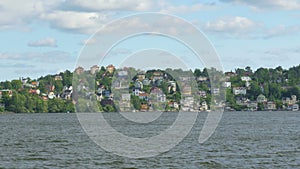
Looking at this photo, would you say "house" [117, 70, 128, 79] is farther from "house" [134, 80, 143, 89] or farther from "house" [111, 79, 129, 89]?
"house" [134, 80, 143, 89]

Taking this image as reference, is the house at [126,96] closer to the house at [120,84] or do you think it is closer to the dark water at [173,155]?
the house at [120,84]

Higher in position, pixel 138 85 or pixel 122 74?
pixel 122 74

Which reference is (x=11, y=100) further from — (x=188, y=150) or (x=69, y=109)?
(x=188, y=150)

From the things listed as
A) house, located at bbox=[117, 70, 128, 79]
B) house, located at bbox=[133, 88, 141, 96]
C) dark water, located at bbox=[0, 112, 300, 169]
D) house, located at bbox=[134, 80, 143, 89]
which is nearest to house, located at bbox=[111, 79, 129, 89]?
house, located at bbox=[117, 70, 128, 79]

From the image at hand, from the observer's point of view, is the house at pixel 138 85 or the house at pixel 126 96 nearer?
the house at pixel 126 96

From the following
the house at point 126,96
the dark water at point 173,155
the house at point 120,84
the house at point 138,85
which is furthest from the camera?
the house at point 138,85

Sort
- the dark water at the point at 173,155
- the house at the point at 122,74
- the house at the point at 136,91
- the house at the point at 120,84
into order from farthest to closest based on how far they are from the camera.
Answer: the house at the point at 136,91
the house at the point at 120,84
the house at the point at 122,74
the dark water at the point at 173,155

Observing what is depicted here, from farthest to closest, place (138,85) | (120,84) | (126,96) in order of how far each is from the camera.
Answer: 1. (138,85)
2. (120,84)
3. (126,96)

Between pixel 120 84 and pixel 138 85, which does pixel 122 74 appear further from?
pixel 138 85

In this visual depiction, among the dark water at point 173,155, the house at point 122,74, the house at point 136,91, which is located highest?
the house at point 122,74

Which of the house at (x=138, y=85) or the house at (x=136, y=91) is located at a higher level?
the house at (x=138, y=85)

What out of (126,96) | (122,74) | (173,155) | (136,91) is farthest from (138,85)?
(173,155)

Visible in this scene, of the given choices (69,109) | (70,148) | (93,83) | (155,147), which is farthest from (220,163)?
(69,109)

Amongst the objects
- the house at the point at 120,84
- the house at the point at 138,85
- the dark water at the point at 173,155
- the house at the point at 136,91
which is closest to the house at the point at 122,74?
the house at the point at 120,84
